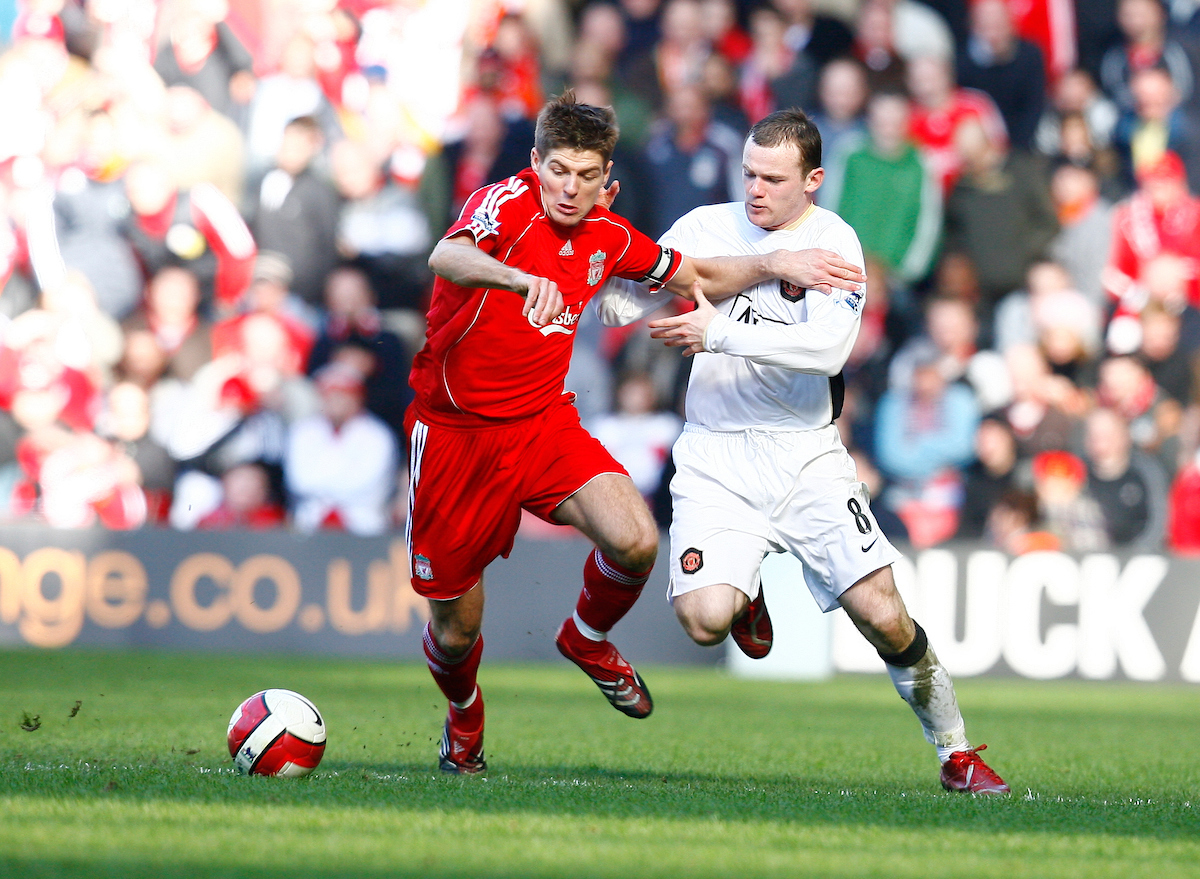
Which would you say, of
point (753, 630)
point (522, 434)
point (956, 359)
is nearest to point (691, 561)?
point (753, 630)

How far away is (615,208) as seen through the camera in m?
12.2

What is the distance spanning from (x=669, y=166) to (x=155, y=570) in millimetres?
5163

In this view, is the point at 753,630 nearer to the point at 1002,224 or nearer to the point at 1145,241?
the point at 1002,224

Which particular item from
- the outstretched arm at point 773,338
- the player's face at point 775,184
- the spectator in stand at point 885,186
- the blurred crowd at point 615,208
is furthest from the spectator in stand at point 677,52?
the outstretched arm at point 773,338

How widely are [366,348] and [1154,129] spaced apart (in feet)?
22.3

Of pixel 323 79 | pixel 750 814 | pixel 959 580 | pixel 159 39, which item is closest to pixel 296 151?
pixel 323 79

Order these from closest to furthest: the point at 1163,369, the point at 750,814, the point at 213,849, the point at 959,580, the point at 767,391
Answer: the point at 213,849, the point at 750,814, the point at 767,391, the point at 959,580, the point at 1163,369

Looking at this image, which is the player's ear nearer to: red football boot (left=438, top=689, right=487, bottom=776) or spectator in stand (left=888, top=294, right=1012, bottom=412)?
red football boot (left=438, top=689, right=487, bottom=776)

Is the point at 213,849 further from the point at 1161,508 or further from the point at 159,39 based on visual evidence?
the point at 159,39

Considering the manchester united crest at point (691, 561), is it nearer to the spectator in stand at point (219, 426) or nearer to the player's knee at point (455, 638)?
the player's knee at point (455, 638)

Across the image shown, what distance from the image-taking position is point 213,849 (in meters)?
3.99

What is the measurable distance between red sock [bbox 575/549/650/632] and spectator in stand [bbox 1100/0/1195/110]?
8744 mm

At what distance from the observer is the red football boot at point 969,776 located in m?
5.62

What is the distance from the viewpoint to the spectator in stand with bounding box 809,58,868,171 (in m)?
12.4
